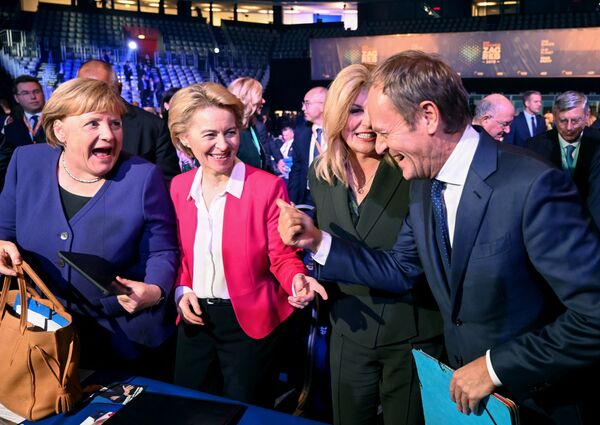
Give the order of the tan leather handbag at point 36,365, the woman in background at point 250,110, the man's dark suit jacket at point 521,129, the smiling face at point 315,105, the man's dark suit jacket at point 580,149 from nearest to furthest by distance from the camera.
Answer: the tan leather handbag at point 36,365
the man's dark suit jacket at point 580,149
the woman in background at point 250,110
the smiling face at point 315,105
the man's dark suit jacket at point 521,129

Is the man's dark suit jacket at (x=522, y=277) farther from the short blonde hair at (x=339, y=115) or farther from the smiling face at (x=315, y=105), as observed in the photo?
the smiling face at (x=315, y=105)

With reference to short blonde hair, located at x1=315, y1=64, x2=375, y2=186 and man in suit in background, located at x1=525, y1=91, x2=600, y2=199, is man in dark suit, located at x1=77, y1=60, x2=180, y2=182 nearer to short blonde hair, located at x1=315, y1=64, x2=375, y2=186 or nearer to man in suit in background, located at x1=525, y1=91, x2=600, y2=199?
short blonde hair, located at x1=315, y1=64, x2=375, y2=186

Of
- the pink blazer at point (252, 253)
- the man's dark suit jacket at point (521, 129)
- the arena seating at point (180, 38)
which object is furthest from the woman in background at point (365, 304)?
the arena seating at point (180, 38)

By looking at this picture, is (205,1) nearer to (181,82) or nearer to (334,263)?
(181,82)

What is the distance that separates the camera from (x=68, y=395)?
1.46 meters

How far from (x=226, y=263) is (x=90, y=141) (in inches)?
22.4

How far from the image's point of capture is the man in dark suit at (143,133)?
321 centimetres

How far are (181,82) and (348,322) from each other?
1735cm

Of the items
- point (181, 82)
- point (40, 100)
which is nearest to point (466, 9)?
point (181, 82)

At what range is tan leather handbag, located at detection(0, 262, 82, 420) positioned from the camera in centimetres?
142

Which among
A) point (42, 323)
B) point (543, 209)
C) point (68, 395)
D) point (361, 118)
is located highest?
point (361, 118)

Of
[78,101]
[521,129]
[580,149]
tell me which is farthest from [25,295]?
[521,129]

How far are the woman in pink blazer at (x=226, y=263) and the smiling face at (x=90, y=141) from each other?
0.27 metres

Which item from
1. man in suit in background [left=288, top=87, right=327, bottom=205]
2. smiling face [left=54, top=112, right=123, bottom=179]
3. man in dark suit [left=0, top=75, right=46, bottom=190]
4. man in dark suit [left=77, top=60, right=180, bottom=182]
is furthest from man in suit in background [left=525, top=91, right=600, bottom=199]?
man in dark suit [left=0, top=75, right=46, bottom=190]
